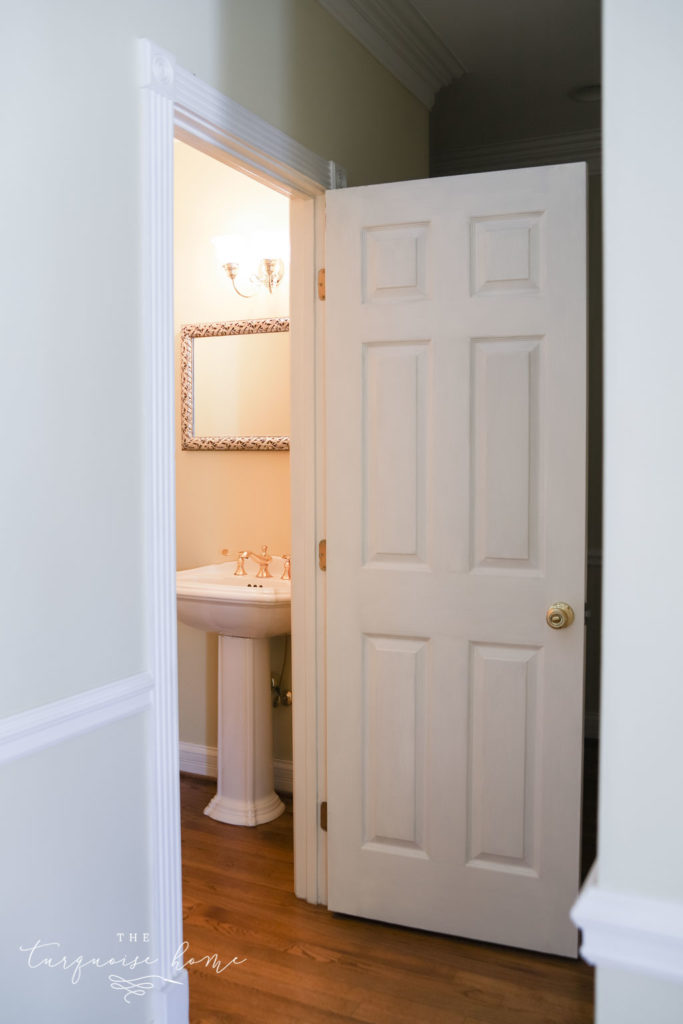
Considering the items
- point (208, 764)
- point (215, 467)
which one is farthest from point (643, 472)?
point (208, 764)

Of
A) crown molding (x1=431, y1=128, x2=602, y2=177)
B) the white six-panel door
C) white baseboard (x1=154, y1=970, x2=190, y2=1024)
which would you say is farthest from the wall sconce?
white baseboard (x1=154, y1=970, x2=190, y2=1024)

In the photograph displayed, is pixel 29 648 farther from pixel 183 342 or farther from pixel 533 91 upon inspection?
pixel 533 91

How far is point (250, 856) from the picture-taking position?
10.3 feet

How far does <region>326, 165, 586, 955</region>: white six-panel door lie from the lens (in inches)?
95.8

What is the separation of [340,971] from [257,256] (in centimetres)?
260

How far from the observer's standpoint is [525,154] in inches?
166

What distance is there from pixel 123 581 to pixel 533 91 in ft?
9.04

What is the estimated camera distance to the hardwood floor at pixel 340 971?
2234 millimetres

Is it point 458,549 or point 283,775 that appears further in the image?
point 283,775

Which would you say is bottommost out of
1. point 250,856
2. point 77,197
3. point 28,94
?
point 250,856

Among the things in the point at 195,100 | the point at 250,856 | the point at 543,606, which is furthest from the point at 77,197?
the point at 250,856

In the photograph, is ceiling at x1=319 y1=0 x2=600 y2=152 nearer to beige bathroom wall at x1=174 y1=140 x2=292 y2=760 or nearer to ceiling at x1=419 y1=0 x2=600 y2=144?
ceiling at x1=419 y1=0 x2=600 y2=144

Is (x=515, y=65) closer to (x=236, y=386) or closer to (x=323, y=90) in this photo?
(x=323, y=90)

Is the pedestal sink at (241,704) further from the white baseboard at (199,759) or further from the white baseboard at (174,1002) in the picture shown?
the white baseboard at (174,1002)
